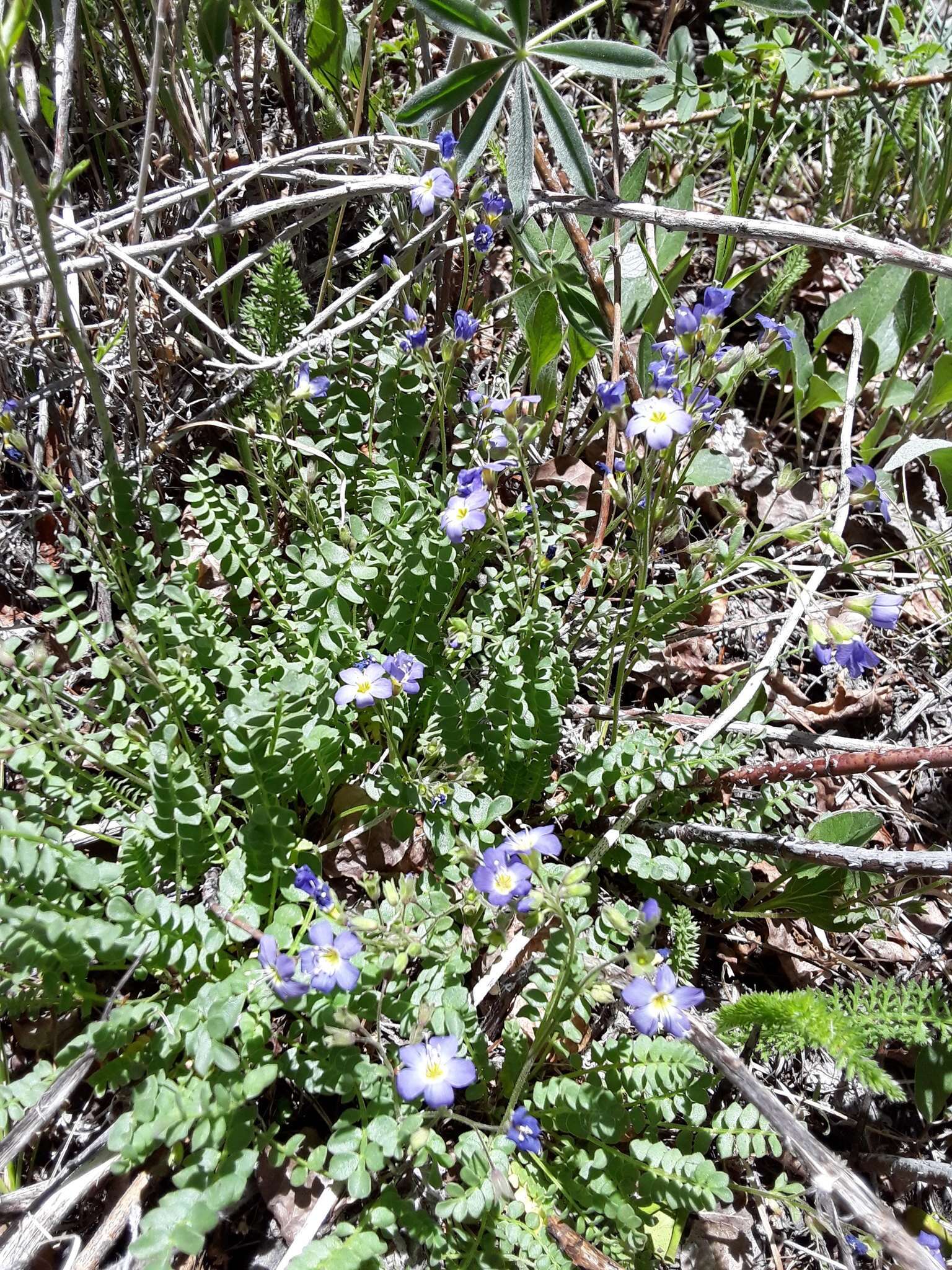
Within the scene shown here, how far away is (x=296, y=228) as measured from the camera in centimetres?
295

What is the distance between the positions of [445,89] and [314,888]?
6.74 feet

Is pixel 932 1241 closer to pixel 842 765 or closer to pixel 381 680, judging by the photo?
pixel 842 765

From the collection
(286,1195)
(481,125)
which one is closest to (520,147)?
(481,125)

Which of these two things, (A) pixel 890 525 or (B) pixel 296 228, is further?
(A) pixel 890 525

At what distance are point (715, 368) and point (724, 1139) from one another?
1.75 meters

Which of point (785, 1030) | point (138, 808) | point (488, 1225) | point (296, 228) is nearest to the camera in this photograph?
point (488, 1225)

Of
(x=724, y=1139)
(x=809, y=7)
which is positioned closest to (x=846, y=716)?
(x=724, y=1139)

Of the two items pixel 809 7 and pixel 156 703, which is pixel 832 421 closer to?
pixel 809 7

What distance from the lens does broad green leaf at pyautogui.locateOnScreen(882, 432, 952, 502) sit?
120 inches

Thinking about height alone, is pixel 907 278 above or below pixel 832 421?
above

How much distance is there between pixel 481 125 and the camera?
97.2 inches

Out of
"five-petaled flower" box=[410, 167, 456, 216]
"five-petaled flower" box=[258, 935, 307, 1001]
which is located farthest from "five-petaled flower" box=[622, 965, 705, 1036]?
"five-petaled flower" box=[410, 167, 456, 216]

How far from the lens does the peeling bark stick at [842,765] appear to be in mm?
2346

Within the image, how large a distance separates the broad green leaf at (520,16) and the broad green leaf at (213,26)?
811mm
